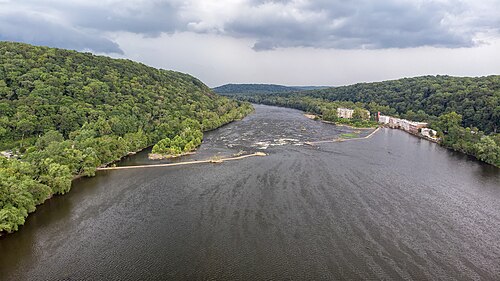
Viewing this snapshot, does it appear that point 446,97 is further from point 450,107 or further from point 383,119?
point 383,119

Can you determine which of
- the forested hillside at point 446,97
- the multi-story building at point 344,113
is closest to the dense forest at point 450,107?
the forested hillside at point 446,97

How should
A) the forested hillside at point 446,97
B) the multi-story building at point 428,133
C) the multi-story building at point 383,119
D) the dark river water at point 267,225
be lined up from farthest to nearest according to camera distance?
1. the multi-story building at point 383,119
2. the forested hillside at point 446,97
3. the multi-story building at point 428,133
4. the dark river water at point 267,225

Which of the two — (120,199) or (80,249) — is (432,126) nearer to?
(120,199)

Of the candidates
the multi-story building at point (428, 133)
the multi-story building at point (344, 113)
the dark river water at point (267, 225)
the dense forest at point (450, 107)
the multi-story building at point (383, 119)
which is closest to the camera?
the dark river water at point (267, 225)

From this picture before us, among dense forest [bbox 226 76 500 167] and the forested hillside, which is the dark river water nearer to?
dense forest [bbox 226 76 500 167]

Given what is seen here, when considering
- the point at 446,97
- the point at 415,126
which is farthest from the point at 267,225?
the point at 446,97

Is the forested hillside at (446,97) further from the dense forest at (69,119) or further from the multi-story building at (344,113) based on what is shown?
the dense forest at (69,119)

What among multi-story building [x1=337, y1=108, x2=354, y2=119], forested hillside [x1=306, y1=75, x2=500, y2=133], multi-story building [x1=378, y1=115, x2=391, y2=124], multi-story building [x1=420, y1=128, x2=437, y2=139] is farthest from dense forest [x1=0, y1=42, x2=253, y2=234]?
forested hillside [x1=306, y1=75, x2=500, y2=133]
